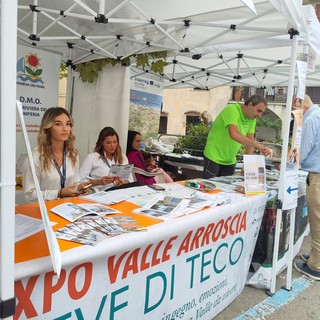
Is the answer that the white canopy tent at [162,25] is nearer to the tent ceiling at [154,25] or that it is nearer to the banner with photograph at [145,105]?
the tent ceiling at [154,25]

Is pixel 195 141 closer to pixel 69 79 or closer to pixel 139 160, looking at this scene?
pixel 139 160

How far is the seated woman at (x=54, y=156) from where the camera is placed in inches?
99.0

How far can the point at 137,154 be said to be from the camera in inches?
173

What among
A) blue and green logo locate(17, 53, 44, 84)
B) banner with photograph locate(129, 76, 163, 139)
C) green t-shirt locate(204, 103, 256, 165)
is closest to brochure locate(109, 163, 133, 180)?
green t-shirt locate(204, 103, 256, 165)

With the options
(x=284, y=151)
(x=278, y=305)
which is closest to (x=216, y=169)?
(x=284, y=151)

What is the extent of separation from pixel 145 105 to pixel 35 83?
8.98 ft

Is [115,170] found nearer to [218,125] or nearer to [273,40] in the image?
[218,125]

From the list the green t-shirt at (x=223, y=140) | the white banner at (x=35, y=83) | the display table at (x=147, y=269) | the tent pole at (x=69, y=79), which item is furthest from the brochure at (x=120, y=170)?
the tent pole at (x=69, y=79)

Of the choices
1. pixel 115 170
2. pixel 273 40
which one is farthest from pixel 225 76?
pixel 115 170

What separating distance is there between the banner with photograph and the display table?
4199mm

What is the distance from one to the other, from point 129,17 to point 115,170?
1.69 meters

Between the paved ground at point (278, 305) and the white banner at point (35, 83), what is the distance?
3.08 meters

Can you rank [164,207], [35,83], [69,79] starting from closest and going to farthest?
[164,207], [35,83], [69,79]

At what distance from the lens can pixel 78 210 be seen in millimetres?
1831
